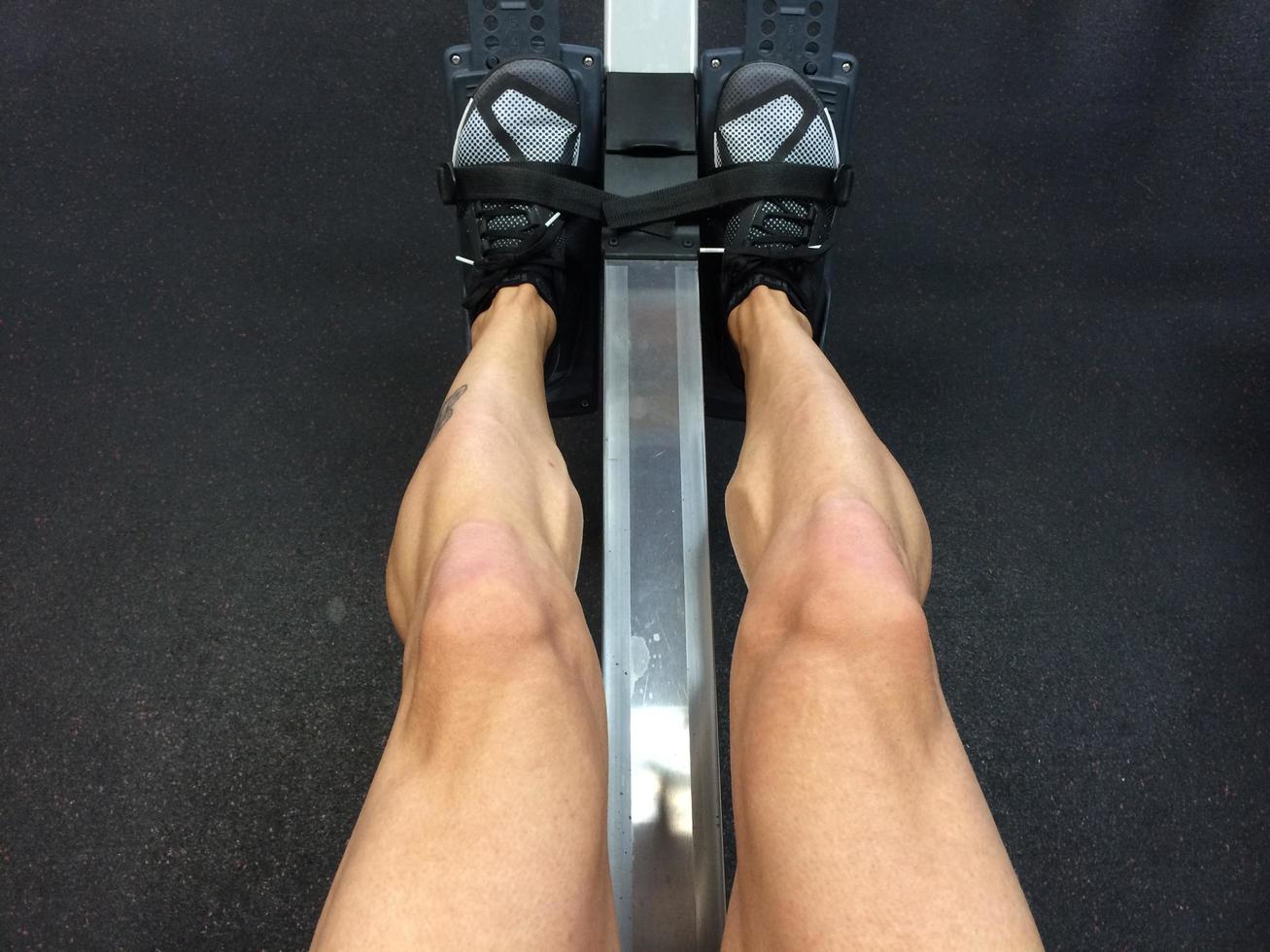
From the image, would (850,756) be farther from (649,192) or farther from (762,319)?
(649,192)

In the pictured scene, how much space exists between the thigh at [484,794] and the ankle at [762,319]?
0.42m

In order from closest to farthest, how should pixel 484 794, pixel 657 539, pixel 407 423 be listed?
1. pixel 484 794
2. pixel 657 539
3. pixel 407 423

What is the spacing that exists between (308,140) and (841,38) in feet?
2.79

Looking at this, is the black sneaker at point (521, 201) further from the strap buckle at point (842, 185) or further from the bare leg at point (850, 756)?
the bare leg at point (850, 756)

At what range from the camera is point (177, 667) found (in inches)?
37.6

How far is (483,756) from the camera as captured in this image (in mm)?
492

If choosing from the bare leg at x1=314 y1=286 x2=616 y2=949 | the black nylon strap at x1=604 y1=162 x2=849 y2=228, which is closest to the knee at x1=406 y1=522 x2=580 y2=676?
the bare leg at x1=314 y1=286 x2=616 y2=949

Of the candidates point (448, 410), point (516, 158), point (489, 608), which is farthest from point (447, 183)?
point (489, 608)

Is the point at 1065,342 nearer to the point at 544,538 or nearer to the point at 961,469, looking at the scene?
the point at 961,469

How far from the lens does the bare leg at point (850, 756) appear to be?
0.45 m

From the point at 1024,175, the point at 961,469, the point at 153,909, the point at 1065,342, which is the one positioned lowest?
the point at 153,909

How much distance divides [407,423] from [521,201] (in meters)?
0.34

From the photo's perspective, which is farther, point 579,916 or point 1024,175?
point 1024,175

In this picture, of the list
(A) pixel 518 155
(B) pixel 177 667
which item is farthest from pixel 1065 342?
(B) pixel 177 667
